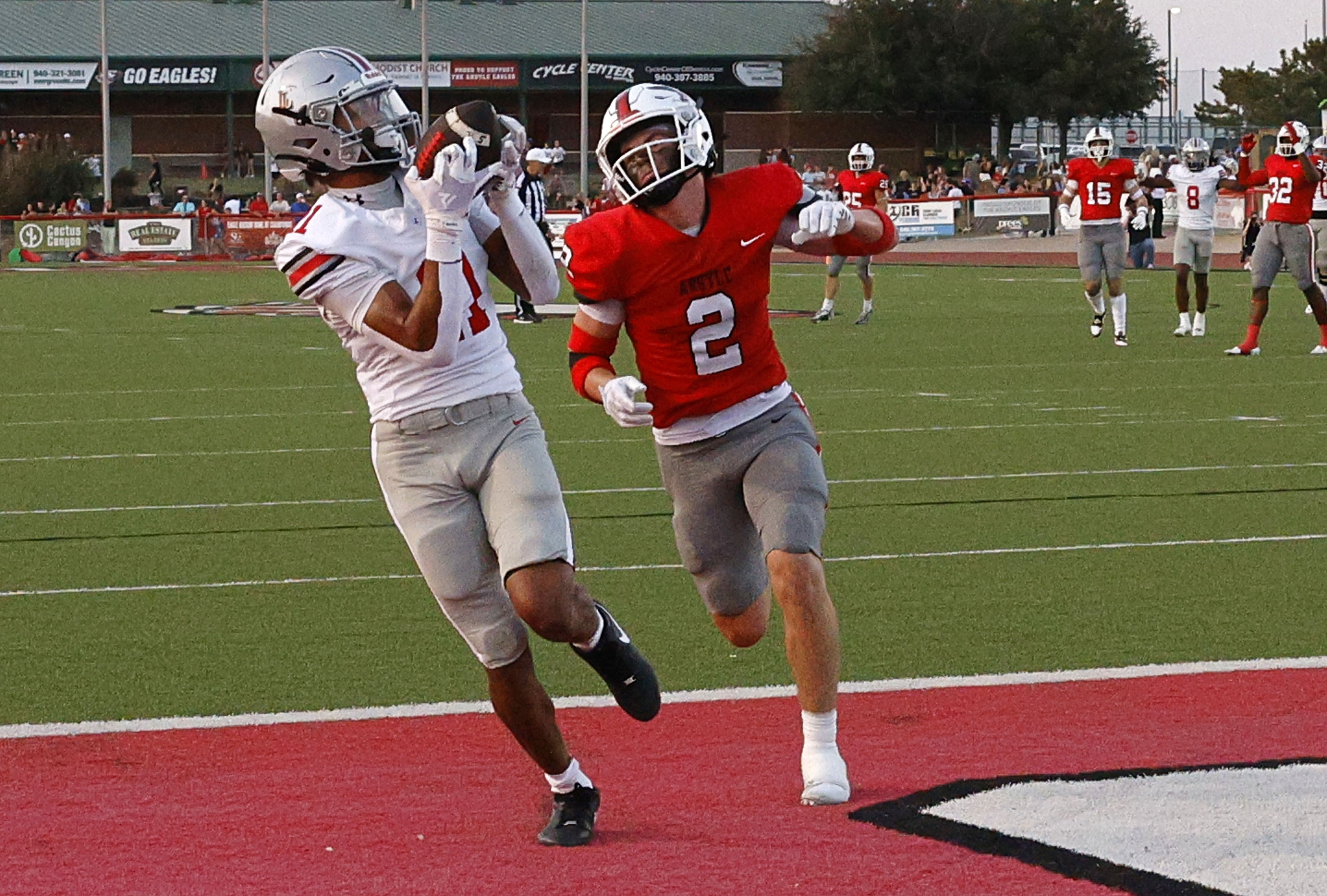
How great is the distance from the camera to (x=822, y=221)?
229 inches

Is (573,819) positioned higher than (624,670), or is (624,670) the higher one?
(624,670)

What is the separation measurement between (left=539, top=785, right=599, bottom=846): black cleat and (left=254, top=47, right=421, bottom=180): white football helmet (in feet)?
5.42

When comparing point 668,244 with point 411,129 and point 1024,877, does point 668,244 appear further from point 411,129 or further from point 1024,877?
point 1024,877

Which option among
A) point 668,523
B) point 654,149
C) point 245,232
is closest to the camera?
point 654,149

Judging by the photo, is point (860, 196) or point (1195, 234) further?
point (860, 196)

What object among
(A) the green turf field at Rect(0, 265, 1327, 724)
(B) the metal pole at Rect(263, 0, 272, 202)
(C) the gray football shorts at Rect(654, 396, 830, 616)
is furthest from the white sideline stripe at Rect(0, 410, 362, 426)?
(B) the metal pole at Rect(263, 0, 272, 202)

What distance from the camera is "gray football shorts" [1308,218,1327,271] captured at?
59.1 ft

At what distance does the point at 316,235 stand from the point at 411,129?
506 mm

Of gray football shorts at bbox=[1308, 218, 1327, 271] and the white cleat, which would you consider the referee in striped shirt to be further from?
the white cleat

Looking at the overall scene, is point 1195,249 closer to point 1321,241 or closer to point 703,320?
point 1321,241

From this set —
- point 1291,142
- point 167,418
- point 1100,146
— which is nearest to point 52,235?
point 1100,146

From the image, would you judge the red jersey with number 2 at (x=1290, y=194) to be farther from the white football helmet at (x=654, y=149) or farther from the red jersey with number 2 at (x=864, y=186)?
the white football helmet at (x=654, y=149)

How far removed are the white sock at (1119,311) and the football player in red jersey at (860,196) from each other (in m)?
3.49

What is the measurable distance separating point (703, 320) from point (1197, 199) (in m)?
14.5
